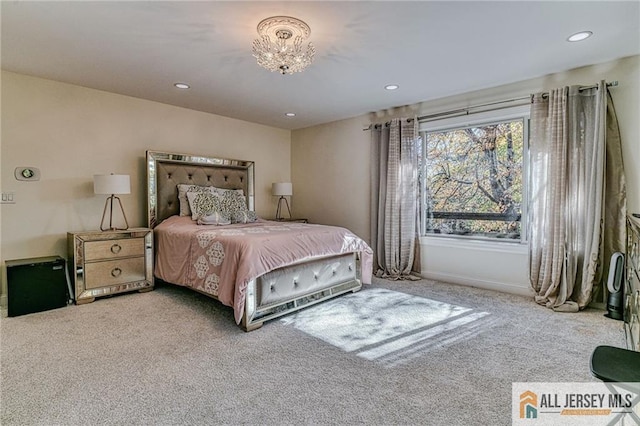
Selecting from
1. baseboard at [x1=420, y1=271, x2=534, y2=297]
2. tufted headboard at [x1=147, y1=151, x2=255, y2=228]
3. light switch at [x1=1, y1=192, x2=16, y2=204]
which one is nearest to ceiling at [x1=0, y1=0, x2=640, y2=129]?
tufted headboard at [x1=147, y1=151, x2=255, y2=228]

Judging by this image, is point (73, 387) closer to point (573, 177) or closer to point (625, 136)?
point (573, 177)

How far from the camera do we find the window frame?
3594 millimetres

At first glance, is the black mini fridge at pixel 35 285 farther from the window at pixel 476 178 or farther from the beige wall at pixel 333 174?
the window at pixel 476 178

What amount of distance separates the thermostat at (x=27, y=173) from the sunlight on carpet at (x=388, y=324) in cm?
312

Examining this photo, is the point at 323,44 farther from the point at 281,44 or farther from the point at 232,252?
the point at 232,252

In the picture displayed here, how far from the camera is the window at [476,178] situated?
12.2 ft

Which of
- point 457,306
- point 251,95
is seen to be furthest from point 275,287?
point 251,95

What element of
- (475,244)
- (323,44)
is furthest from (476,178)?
(323,44)

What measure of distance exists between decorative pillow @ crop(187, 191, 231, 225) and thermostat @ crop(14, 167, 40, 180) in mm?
1554

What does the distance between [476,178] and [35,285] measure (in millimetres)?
5011

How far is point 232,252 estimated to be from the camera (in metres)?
2.75

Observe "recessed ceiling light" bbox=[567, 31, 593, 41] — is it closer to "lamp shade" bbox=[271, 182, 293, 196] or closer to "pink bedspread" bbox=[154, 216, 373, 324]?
"pink bedspread" bbox=[154, 216, 373, 324]

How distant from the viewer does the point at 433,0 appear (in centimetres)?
203

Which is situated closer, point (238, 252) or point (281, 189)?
point (238, 252)
